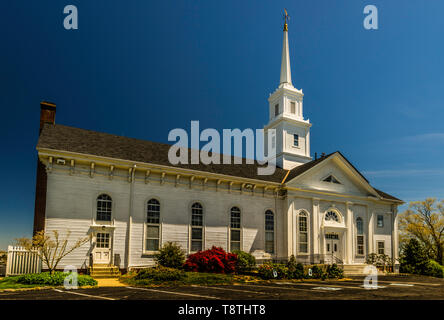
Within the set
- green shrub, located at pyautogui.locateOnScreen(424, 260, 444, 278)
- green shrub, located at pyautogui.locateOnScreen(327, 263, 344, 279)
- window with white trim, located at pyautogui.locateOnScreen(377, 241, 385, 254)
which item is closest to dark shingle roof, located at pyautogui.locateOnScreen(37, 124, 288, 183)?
green shrub, located at pyautogui.locateOnScreen(327, 263, 344, 279)

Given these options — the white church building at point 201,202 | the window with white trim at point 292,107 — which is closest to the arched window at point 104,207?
the white church building at point 201,202

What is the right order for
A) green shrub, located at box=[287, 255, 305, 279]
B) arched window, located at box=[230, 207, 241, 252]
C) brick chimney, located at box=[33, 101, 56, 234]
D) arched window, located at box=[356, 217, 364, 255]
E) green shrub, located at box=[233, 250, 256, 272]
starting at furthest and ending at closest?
arched window, located at box=[356, 217, 364, 255], arched window, located at box=[230, 207, 241, 252], green shrub, located at box=[233, 250, 256, 272], green shrub, located at box=[287, 255, 305, 279], brick chimney, located at box=[33, 101, 56, 234]

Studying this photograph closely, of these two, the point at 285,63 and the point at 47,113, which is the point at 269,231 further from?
the point at 285,63

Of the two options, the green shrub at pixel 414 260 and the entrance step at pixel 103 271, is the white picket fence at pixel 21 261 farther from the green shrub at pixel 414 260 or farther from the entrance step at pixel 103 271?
the green shrub at pixel 414 260

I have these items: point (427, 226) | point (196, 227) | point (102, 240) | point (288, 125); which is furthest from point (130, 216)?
point (427, 226)

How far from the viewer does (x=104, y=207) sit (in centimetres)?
2194

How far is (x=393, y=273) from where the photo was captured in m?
30.0

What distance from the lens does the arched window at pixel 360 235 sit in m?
30.7

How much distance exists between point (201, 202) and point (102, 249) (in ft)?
A: 23.2

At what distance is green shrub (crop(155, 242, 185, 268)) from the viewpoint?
2157 centimetres

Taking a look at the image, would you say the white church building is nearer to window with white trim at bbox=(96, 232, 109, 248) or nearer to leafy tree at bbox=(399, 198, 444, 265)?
window with white trim at bbox=(96, 232, 109, 248)

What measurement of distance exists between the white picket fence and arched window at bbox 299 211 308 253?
17852mm

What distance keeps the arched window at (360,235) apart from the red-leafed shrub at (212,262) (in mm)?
13354
